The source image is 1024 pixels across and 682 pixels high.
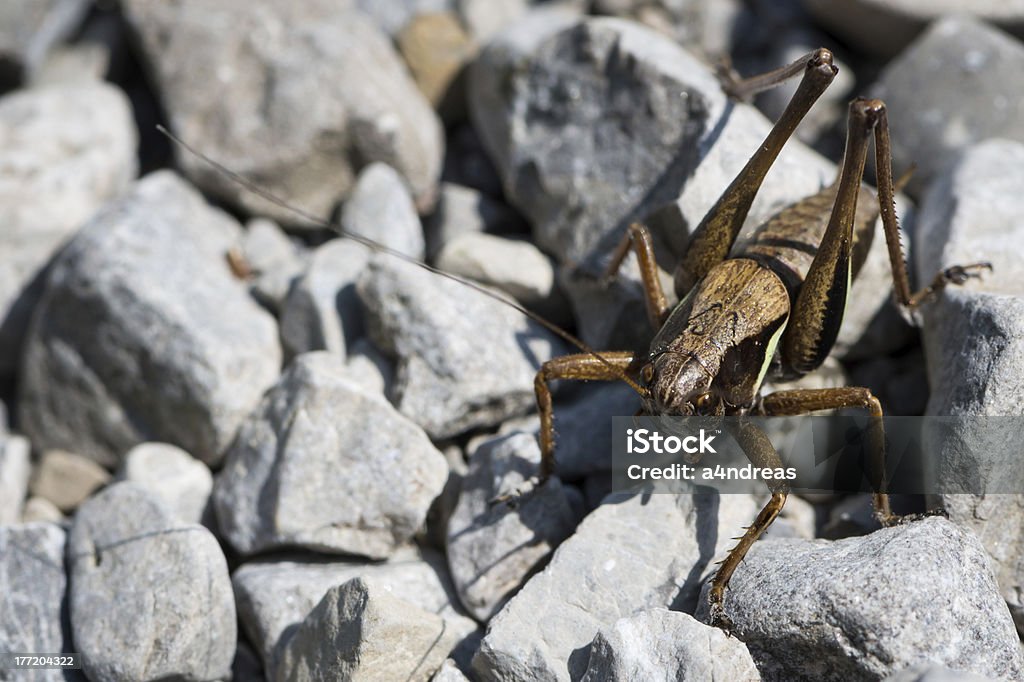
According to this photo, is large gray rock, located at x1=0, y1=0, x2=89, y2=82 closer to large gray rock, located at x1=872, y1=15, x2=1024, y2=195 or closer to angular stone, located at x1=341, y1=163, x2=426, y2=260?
angular stone, located at x1=341, y1=163, x2=426, y2=260

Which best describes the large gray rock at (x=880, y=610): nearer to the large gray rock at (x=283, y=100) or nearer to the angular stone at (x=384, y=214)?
the angular stone at (x=384, y=214)

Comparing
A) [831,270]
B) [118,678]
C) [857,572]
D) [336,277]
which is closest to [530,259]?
[336,277]

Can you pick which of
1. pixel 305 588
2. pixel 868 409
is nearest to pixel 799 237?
pixel 868 409

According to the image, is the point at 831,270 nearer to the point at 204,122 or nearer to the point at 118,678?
the point at 118,678

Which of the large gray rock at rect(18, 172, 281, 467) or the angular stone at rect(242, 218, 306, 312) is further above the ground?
the angular stone at rect(242, 218, 306, 312)

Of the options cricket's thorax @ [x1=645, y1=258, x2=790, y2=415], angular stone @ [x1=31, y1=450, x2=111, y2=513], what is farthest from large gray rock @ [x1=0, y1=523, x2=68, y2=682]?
cricket's thorax @ [x1=645, y1=258, x2=790, y2=415]

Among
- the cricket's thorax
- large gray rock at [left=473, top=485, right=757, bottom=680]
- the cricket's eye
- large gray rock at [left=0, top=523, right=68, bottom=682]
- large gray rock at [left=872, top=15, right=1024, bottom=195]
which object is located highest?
large gray rock at [left=872, top=15, right=1024, bottom=195]

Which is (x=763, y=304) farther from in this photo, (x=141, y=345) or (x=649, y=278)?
(x=141, y=345)
